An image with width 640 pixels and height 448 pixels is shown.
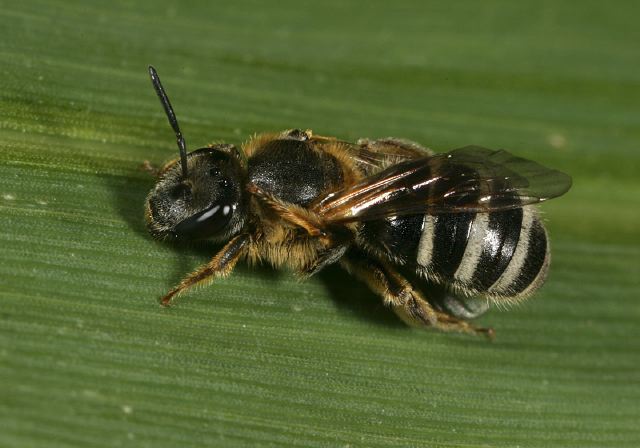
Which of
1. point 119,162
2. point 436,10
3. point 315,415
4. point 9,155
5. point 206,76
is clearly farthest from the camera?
point 436,10

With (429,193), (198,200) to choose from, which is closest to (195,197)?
(198,200)

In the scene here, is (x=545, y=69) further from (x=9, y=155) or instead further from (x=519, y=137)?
(x=9, y=155)

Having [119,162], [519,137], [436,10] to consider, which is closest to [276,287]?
[119,162]

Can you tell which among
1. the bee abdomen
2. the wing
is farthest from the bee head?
the bee abdomen

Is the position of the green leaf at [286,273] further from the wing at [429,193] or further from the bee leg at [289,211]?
the wing at [429,193]

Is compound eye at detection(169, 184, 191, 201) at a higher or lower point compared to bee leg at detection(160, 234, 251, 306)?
higher

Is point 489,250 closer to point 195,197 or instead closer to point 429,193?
point 429,193

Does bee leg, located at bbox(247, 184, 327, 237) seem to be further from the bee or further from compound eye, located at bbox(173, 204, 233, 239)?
compound eye, located at bbox(173, 204, 233, 239)
